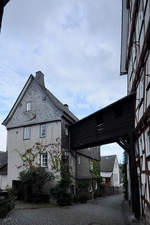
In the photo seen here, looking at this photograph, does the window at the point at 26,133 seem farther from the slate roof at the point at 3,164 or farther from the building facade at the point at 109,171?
the building facade at the point at 109,171

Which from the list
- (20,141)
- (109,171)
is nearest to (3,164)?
(20,141)

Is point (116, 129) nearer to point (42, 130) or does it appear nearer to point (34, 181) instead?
point (34, 181)

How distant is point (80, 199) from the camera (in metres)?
17.8

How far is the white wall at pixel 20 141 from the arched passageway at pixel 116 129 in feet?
7.30

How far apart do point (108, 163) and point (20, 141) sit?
25578 millimetres

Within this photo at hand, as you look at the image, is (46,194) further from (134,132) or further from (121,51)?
(121,51)

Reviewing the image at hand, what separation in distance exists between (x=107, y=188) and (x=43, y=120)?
15940mm

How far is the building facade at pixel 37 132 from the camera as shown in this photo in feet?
57.5

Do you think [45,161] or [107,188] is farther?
[107,188]

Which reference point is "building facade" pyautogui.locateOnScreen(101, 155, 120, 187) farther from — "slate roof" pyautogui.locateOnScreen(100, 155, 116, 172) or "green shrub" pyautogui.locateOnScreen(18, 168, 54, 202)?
"green shrub" pyautogui.locateOnScreen(18, 168, 54, 202)

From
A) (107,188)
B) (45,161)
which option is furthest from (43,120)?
(107,188)

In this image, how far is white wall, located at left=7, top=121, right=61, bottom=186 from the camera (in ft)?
58.5

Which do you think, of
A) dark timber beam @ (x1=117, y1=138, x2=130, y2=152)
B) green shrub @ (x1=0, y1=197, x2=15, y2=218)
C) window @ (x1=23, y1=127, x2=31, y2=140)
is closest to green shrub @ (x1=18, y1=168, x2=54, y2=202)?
window @ (x1=23, y1=127, x2=31, y2=140)

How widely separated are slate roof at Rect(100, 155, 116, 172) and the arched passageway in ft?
76.4
